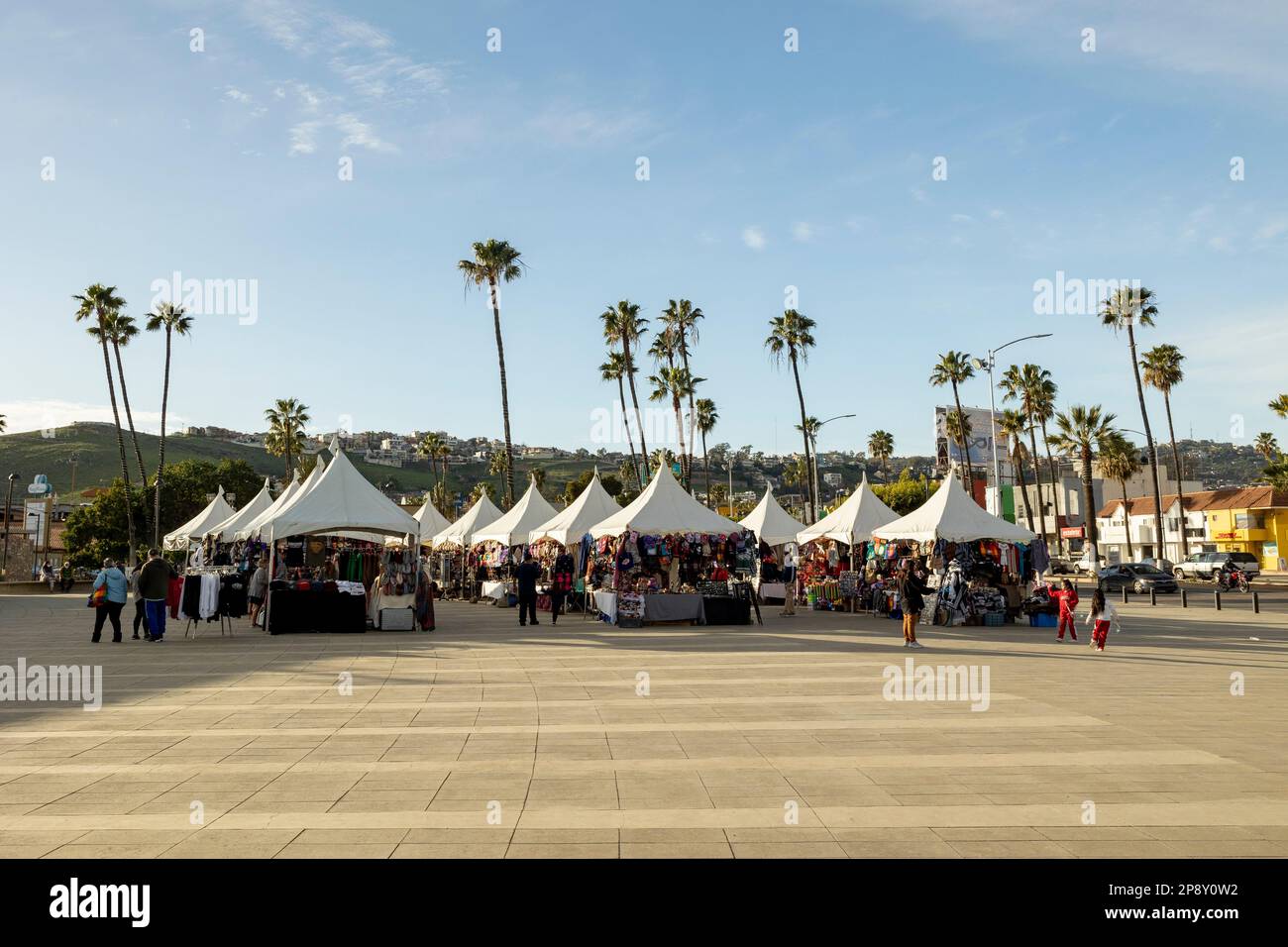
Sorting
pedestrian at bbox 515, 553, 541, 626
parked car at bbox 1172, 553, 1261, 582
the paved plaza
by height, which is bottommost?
parked car at bbox 1172, 553, 1261, 582

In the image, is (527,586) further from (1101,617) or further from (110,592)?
(1101,617)

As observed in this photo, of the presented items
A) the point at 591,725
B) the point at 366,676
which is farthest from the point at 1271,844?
the point at 366,676

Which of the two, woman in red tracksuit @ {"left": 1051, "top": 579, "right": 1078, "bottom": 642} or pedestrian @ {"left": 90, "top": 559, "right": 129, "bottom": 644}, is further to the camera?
woman in red tracksuit @ {"left": 1051, "top": 579, "right": 1078, "bottom": 642}

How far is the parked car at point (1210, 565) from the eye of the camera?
49.7 metres

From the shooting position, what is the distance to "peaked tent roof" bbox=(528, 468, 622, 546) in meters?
29.3

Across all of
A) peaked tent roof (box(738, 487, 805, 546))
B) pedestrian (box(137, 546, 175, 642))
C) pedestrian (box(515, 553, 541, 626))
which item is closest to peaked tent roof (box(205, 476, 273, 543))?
pedestrian (box(137, 546, 175, 642))

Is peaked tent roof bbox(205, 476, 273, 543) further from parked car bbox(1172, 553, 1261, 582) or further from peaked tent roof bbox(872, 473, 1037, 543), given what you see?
parked car bbox(1172, 553, 1261, 582)

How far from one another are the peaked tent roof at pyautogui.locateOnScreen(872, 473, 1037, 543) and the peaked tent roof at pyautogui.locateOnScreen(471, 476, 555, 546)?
12.8 m

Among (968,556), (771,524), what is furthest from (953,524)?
(771,524)

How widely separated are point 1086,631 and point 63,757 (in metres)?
20.8

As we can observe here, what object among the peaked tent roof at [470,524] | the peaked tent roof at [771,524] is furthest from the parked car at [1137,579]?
the peaked tent roof at [470,524]

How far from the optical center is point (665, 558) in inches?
1020

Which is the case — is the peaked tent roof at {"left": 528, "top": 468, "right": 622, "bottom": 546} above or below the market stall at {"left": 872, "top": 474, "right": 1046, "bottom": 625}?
above

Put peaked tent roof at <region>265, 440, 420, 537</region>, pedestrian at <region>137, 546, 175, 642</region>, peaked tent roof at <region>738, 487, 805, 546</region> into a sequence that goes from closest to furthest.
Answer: pedestrian at <region>137, 546, 175, 642</region> → peaked tent roof at <region>265, 440, 420, 537</region> → peaked tent roof at <region>738, 487, 805, 546</region>
